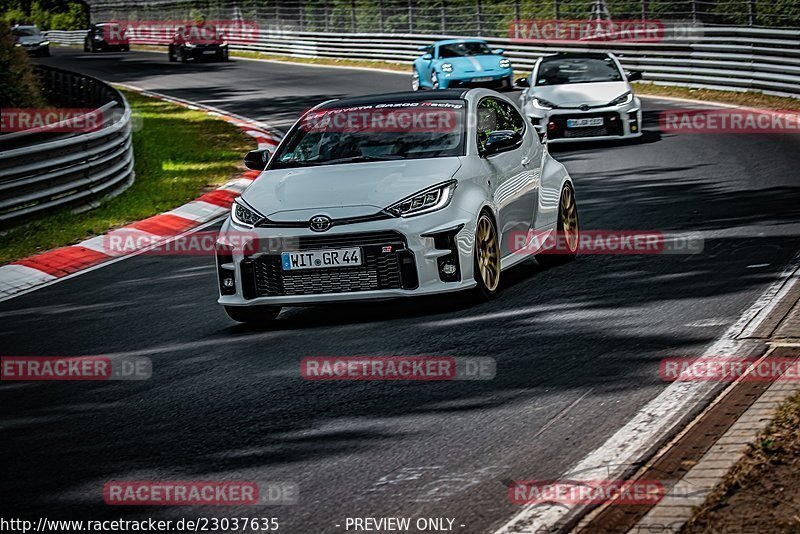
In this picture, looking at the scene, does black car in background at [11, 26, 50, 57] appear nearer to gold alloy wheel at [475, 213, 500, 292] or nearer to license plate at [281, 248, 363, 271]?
gold alloy wheel at [475, 213, 500, 292]

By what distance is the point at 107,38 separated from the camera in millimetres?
65438

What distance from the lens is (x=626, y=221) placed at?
1241 centimetres

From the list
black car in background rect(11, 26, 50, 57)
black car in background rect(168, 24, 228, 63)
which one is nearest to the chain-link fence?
black car in background rect(168, 24, 228, 63)

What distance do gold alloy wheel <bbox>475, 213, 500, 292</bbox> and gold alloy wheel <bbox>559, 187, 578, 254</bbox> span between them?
159cm

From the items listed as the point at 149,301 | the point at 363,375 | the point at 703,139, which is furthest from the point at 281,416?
the point at 703,139

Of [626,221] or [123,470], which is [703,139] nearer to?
[626,221]

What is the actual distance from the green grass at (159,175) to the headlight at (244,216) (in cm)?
455

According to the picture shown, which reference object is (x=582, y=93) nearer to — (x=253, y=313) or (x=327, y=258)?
(x=253, y=313)

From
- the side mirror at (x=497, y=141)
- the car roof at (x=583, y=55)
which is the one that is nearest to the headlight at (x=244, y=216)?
the side mirror at (x=497, y=141)

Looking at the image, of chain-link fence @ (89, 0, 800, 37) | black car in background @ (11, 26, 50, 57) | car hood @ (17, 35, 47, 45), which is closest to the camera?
chain-link fence @ (89, 0, 800, 37)

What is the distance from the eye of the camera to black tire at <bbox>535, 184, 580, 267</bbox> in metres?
10.5

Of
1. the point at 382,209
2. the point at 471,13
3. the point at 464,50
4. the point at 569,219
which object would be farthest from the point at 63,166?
the point at 471,13

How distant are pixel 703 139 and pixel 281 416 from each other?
1475 centimetres

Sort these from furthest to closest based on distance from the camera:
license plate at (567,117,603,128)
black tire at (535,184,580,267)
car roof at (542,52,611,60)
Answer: car roof at (542,52,611,60) < license plate at (567,117,603,128) < black tire at (535,184,580,267)
